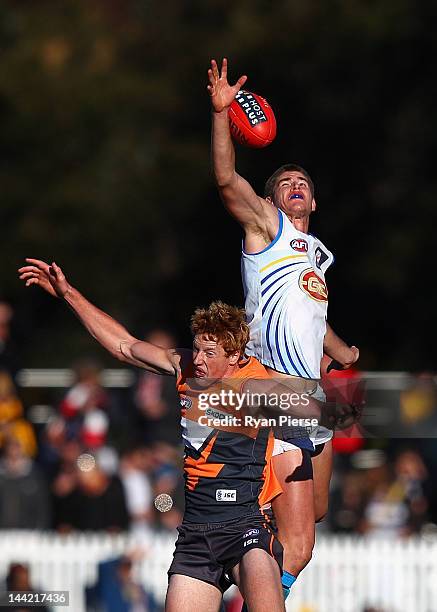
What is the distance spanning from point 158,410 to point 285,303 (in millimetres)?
7006

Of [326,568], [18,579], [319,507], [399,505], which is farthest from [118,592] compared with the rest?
[319,507]

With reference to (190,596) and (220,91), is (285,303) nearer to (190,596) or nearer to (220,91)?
(220,91)

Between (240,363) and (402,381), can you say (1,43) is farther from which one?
(240,363)

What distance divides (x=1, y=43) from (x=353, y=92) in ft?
33.3

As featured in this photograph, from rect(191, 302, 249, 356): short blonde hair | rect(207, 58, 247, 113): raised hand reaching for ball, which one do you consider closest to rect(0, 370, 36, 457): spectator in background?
rect(191, 302, 249, 356): short blonde hair

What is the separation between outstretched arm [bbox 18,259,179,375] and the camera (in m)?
9.20

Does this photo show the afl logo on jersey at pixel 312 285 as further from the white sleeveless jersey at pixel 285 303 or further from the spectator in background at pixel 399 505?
the spectator in background at pixel 399 505

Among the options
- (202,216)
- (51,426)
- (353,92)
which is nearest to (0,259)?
(202,216)

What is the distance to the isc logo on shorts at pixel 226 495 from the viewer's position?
29.5ft

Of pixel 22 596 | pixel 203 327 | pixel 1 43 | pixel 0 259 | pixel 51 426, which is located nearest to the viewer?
pixel 203 327

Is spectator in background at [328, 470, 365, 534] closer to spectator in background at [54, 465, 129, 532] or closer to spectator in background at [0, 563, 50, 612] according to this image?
spectator in background at [54, 465, 129, 532]

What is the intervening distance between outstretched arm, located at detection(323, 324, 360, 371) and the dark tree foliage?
870 inches

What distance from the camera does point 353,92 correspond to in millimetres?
36938

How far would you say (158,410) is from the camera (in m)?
16.1
